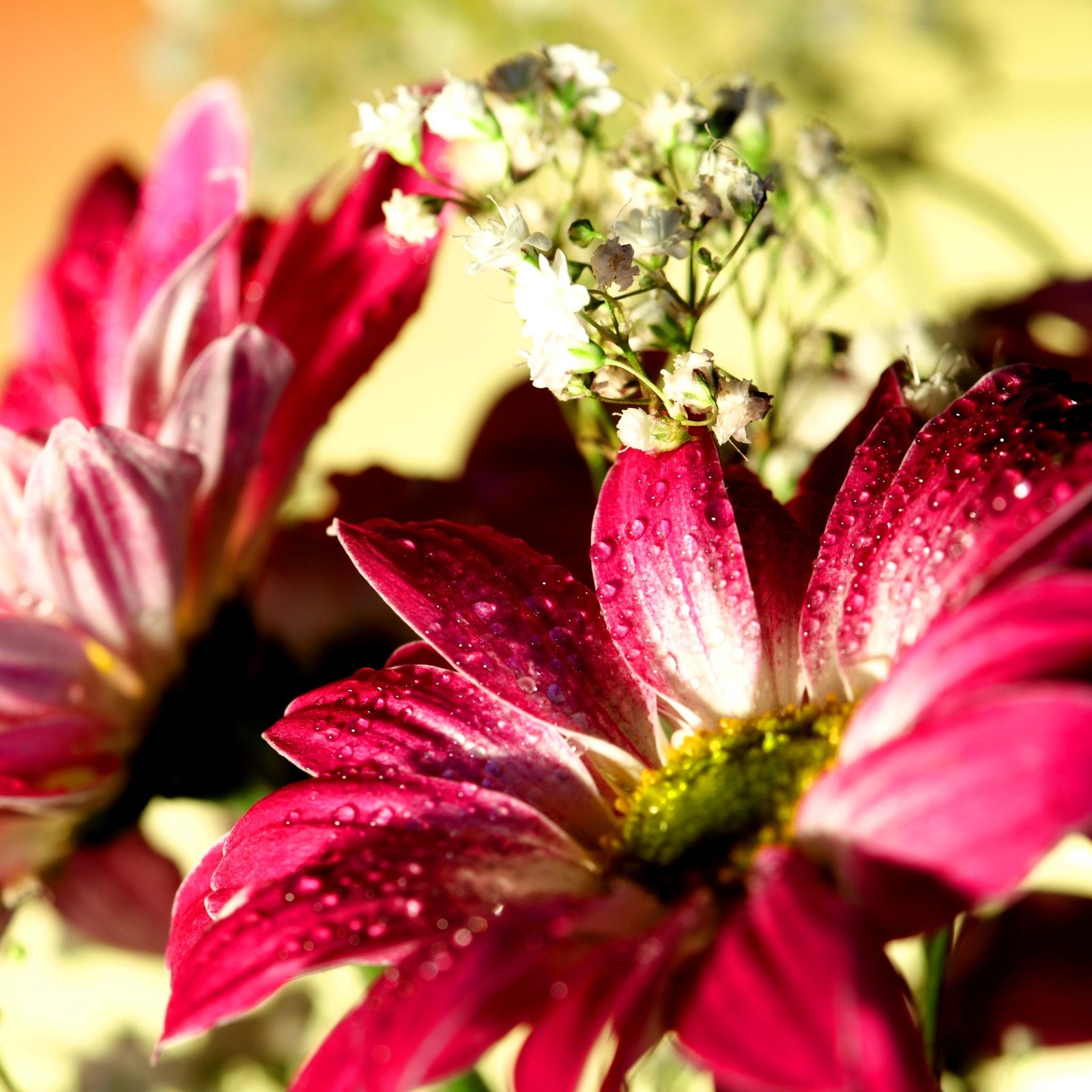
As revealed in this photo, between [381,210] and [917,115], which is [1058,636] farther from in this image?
[917,115]

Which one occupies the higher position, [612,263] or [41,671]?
[612,263]

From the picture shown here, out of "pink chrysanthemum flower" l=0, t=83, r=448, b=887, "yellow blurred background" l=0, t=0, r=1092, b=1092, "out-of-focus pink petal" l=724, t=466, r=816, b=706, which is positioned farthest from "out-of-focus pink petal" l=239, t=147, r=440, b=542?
"yellow blurred background" l=0, t=0, r=1092, b=1092

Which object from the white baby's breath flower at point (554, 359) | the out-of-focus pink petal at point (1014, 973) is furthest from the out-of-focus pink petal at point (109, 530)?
the out-of-focus pink petal at point (1014, 973)

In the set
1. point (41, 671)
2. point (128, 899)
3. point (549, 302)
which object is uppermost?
point (549, 302)

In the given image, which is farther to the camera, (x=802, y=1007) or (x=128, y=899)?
(x=128, y=899)

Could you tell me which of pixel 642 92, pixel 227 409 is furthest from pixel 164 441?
pixel 642 92

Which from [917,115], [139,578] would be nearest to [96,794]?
[139,578]

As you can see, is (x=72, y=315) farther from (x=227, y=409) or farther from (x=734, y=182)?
(x=734, y=182)

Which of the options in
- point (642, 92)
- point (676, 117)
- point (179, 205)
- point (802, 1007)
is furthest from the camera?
point (642, 92)
